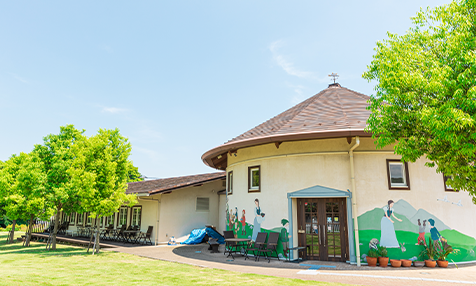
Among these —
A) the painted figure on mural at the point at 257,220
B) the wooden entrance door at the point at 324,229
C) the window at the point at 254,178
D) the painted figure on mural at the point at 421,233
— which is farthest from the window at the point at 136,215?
the painted figure on mural at the point at 421,233

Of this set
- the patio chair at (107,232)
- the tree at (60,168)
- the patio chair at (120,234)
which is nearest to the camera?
the tree at (60,168)

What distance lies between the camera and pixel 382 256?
951cm

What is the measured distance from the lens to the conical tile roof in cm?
991

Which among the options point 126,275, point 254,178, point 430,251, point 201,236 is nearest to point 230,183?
point 254,178

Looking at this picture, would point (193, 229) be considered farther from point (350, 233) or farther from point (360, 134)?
point (360, 134)

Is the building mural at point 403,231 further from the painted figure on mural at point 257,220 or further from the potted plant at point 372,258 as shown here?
the painted figure on mural at point 257,220

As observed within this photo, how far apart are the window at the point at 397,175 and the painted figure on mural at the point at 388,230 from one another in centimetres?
66

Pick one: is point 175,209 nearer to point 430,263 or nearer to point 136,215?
point 136,215

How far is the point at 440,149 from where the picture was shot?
6.28 meters

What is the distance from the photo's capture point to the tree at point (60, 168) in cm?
1557

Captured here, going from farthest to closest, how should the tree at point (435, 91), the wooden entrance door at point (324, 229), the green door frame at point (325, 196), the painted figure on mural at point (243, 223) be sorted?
the painted figure on mural at point (243, 223), the wooden entrance door at point (324, 229), the green door frame at point (325, 196), the tree at point (435, 91)

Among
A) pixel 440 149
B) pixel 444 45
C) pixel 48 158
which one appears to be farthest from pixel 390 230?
pixel 48 158

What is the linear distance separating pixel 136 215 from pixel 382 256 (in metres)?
15.0

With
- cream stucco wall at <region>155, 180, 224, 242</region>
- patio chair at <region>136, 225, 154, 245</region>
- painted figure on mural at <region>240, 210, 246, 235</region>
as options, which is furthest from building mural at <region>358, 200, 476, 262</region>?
patio chair at <region>136, 225, 154, 245</region>
